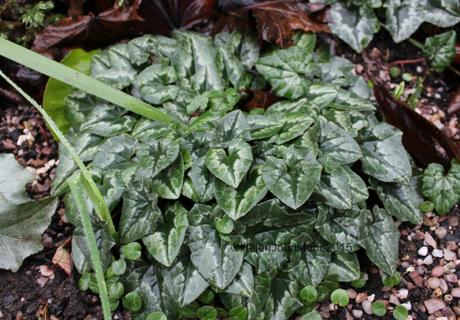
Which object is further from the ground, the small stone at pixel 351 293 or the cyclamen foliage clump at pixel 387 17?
the cyclamen foliage clump at pixel 387 17

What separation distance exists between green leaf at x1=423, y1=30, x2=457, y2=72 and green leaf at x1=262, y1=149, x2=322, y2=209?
1.07 meters

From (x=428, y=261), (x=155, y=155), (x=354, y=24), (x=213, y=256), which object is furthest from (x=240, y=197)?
(x=354, y=24)

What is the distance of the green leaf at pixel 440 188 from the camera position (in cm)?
246

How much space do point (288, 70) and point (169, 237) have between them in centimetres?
87

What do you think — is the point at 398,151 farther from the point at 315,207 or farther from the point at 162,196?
the point at 162,196

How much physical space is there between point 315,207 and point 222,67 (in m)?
0.75

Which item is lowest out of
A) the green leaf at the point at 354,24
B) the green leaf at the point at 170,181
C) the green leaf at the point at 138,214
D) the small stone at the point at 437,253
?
the small stone at the point at 437,253

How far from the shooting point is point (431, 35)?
120 inches

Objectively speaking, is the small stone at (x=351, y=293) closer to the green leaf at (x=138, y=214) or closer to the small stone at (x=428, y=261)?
the small stone at (x=428, y=261)

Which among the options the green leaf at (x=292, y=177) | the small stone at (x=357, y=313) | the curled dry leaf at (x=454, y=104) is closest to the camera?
the green leaf at (x=292, y=177)

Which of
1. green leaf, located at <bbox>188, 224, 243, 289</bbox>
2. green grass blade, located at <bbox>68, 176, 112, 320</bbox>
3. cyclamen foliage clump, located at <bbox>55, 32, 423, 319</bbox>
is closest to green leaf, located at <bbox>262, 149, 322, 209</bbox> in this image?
cyclamen foliage clump, located at <bbox>55, 32, 423, 319</bbox>

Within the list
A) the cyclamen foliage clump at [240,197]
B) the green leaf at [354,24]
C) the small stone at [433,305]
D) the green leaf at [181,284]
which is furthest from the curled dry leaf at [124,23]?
the small stone at [433,305]

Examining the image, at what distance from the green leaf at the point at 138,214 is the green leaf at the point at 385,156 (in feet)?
2.73

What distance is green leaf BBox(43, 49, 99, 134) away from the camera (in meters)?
2.60
